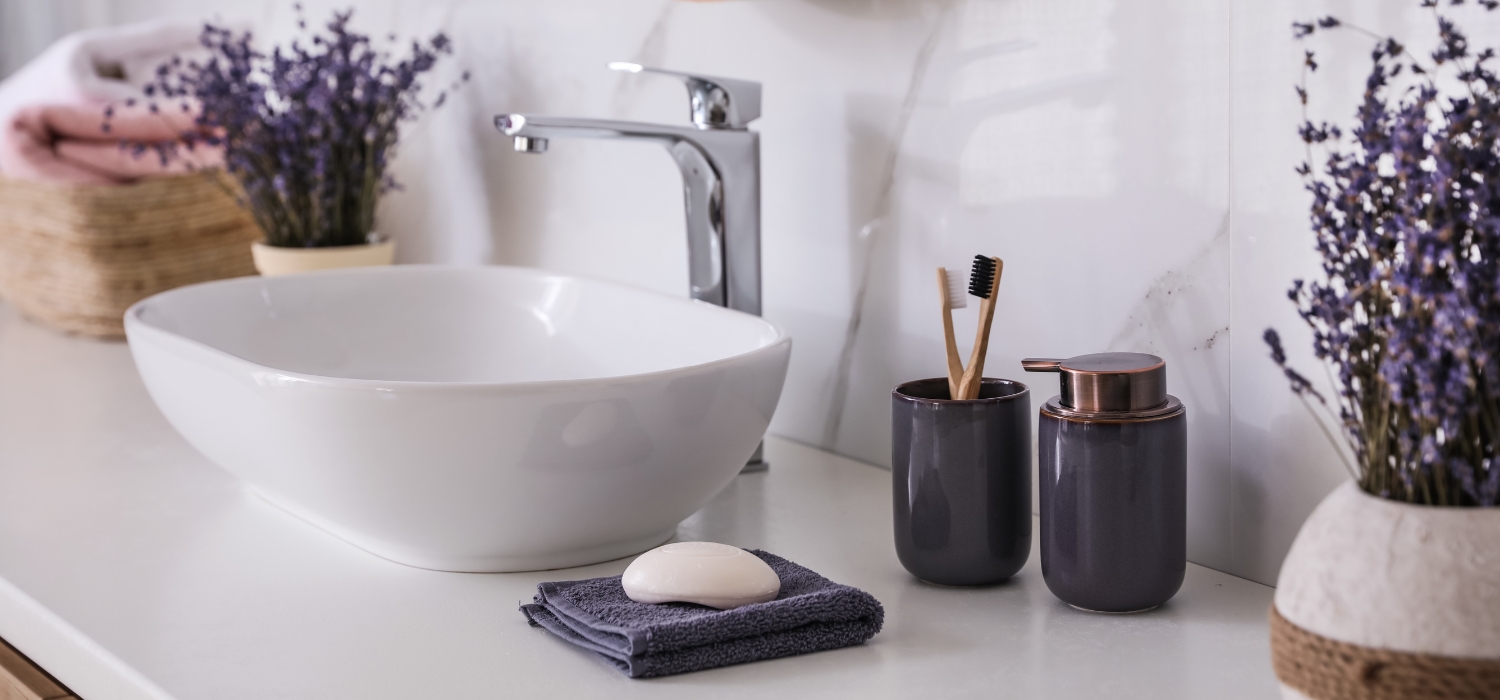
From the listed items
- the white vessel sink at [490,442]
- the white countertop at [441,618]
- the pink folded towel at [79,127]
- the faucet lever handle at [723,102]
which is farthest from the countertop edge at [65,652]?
the pink folded towel at [79,127]

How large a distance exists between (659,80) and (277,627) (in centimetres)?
66

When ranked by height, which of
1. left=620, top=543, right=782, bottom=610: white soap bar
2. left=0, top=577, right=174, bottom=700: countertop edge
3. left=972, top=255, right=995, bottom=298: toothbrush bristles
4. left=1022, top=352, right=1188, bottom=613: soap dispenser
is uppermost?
left=972, top=255, right=995, bottom=298: toothbrush bristles

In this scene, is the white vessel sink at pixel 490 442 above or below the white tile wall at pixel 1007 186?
below

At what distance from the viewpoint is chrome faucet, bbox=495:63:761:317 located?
1.04 m

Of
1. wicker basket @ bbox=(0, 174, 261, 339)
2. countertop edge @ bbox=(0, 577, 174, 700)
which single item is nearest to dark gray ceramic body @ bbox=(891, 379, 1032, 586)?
countertop edge @ bbox=(0, 577, 174, 700)

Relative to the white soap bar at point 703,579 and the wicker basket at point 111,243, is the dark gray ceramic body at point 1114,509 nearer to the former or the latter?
the white soap bar at point 703,579

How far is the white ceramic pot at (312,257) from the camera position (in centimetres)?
149

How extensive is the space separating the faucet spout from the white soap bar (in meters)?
0.37

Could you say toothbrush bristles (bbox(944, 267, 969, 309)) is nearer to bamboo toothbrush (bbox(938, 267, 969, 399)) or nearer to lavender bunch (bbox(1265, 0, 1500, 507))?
bamboo toothbrush (bbox(938, 267, 969, 399))

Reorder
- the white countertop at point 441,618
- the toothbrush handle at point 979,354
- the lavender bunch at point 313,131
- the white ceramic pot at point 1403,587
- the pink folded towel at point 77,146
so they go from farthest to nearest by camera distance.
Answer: the pink folded towel at point 77,146, the lavender bunch at point 313,131, the toothbrush handle at point 979,354, the white countertop at point 441,618, the white ceramic pot at point 1403,587

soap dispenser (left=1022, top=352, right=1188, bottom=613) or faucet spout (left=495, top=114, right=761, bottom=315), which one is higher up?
faucet spout (left=495, top=114, right=761, bottom=315)

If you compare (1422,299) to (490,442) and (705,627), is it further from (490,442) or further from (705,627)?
(490,442)

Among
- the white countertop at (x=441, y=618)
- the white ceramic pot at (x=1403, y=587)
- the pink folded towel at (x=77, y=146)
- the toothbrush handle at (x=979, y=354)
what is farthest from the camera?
the pink folded towel at (x=77, y=146)

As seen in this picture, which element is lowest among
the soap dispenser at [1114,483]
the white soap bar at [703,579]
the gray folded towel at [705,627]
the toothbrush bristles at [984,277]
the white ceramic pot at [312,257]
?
the gray folded towel at [705,627]
